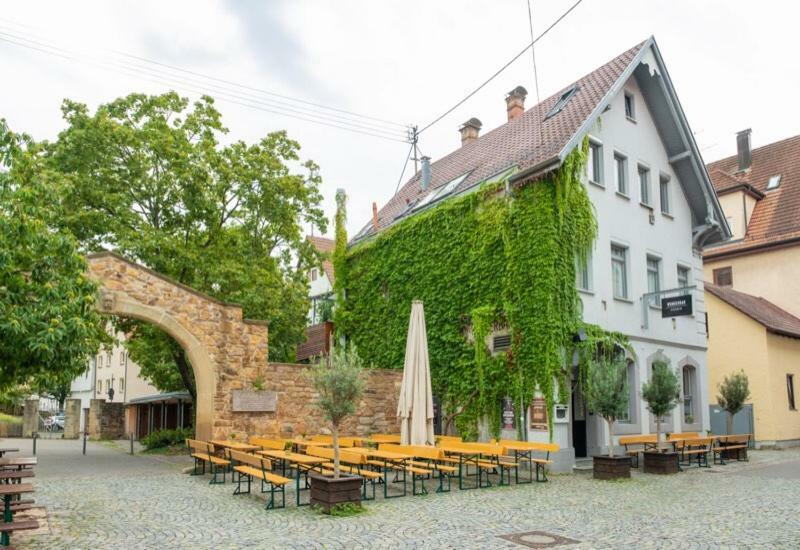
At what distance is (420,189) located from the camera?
83.6 feet

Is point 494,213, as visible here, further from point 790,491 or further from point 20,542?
point 20,542

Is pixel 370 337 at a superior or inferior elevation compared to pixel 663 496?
superior

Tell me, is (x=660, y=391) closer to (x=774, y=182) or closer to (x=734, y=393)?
(x=734, y=393)

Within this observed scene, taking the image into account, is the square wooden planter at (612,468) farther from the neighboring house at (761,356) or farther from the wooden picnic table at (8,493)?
the neighboring house at (761,356)

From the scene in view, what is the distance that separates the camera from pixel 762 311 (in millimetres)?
26062

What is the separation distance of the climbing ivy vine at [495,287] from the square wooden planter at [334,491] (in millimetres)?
7199

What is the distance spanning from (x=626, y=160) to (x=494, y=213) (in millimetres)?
4745

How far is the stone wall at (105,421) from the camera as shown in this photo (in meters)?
35.2

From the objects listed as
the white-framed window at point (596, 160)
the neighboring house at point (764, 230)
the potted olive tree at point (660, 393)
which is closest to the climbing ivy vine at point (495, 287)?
the white-framed window at point (596, 160)

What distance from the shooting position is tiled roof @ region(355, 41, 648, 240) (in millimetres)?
18781

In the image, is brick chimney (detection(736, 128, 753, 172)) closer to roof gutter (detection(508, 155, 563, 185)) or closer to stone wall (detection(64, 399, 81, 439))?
roof gutter (detection(508, 155, 563, 185))

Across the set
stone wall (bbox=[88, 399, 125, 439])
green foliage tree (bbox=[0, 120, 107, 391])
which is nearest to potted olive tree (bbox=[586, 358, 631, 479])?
green foliage tree (bbox=[0, 120, 107, 391])

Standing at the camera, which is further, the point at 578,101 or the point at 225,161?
the point at 225,161

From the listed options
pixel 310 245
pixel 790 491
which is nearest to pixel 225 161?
pixel 310 245
